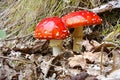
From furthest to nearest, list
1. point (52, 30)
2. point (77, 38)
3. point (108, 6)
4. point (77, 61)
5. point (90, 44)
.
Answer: point (108, 6) → point (77, 38) → point (90, 44) → point (52, 30) → point (77, 61)

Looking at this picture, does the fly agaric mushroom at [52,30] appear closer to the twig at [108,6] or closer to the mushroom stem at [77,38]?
the mushroom stem at [77,38]

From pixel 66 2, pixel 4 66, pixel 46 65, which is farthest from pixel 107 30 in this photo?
pixel 4 66

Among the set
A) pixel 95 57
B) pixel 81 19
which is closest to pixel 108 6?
pixel 81 19

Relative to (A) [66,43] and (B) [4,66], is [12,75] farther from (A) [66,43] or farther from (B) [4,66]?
(A) [66,43]

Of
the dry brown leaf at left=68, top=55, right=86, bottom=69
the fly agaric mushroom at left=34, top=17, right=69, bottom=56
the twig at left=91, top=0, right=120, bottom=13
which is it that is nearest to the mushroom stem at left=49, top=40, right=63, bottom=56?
the fly agaric mushroom at left=34, top=17, right=69, bottom=56

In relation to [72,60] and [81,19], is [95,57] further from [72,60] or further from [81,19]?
[81,19]

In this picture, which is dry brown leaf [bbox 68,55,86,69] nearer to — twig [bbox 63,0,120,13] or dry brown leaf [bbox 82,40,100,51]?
dry brown leaf [bbox 82,40,100,51]
